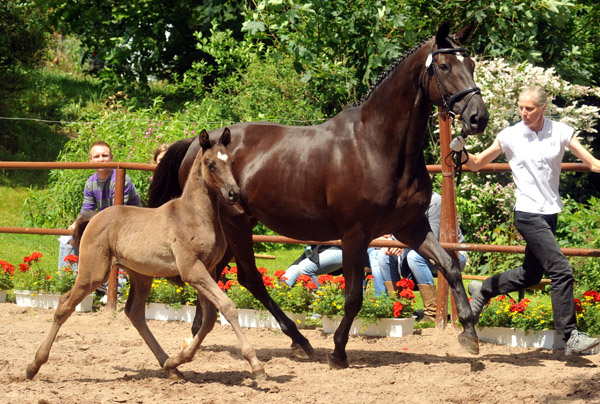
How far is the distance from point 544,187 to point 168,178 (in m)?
2.98

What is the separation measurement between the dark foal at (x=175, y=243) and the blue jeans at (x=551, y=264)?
223 cm

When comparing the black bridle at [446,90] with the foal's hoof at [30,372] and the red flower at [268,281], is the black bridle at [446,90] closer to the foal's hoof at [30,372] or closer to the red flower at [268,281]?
the red flower at [268,281]

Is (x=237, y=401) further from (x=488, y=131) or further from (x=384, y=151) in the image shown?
(x=488, y=131)

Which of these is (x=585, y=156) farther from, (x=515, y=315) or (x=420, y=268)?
(x=420, y=268)

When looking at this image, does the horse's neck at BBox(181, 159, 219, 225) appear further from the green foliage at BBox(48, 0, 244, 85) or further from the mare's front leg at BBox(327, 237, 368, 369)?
→ the green foliage at BBox(48, 0, 244, 85)

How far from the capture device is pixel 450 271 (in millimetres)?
5629

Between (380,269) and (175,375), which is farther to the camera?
(380,269)

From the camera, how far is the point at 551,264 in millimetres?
5676

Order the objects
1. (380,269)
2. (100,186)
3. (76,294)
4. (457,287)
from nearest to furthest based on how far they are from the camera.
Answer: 1. (76,294)
2. (457,287)
3. (380,269)
4. (100,186)

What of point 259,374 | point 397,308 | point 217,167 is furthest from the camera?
point 397,308

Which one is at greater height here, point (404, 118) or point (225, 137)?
point (404, 118)

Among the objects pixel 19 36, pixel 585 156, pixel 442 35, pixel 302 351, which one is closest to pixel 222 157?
pixel 442 35

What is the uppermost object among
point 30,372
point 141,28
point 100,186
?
point 141,28

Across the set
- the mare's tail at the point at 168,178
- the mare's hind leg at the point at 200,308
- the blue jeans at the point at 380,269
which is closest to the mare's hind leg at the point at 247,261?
the mare's hind leg at the point at 200,308
